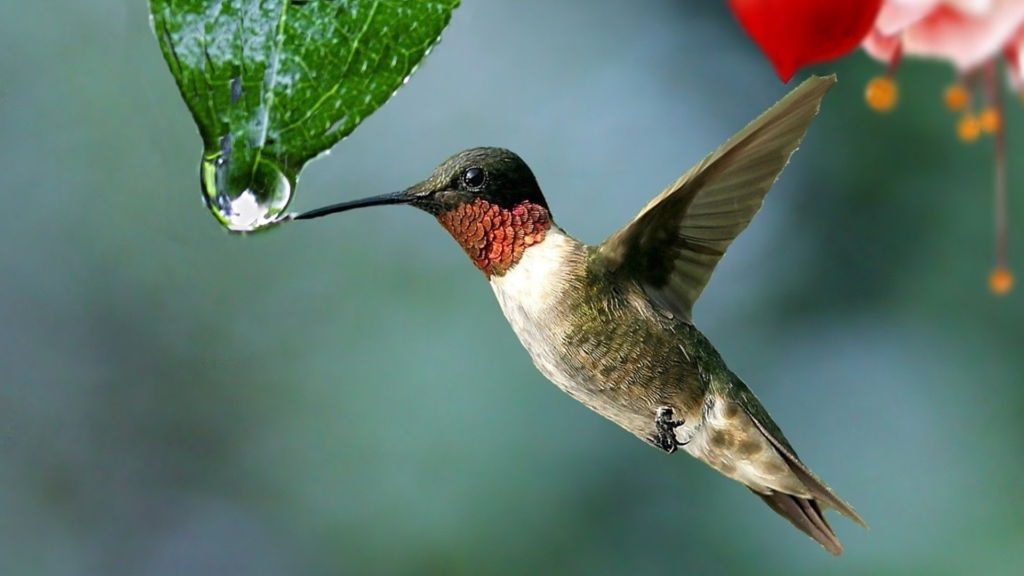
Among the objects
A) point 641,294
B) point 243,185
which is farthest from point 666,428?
point 243,185

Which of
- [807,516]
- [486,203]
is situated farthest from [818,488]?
[486,203]

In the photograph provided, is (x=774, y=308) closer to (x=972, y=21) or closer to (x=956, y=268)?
(x=956, y=268)

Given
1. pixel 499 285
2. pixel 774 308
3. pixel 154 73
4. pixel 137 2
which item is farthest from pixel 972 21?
pixel 774 308

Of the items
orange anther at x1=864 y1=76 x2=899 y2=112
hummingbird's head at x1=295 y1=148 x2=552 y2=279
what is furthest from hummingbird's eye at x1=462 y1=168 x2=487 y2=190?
orange anther at x1=864 y1=76 x2=899 y2=112

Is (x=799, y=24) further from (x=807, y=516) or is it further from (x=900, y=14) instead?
(x=807, y=516)

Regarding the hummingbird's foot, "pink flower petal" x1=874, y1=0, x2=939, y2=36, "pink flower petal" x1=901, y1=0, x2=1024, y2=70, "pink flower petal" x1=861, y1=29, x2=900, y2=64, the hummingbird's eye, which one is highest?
"pink flower petal" x1=861, y1=29, x2=900, y2=64

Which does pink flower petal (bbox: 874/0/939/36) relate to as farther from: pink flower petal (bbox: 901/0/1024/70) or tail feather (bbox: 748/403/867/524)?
tail feather (bbox: 748/403/867/524)

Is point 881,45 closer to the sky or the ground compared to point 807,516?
closer to the sky

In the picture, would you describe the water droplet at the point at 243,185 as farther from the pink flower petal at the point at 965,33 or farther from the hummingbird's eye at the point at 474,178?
the pink flower petal at the point at 965,33
